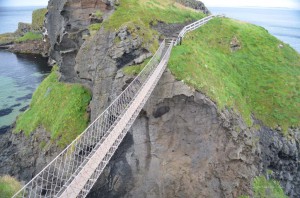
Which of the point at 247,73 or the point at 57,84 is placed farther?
the point at 57,84

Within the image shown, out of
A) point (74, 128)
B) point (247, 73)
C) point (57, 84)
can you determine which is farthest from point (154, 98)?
point (57, 84)

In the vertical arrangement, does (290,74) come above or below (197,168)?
above

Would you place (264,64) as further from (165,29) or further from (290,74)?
(165,29)

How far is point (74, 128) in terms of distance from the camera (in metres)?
31.0

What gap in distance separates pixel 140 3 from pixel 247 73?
1379 cm

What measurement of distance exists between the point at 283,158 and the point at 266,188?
13.1 ft

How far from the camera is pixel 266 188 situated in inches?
1059

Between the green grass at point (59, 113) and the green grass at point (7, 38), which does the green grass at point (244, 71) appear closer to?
the green grass at point (59, 113)

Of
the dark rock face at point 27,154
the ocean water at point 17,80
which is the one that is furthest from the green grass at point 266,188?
the ocean water at point 17,80

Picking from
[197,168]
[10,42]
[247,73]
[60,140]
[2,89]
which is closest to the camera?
[197,168]

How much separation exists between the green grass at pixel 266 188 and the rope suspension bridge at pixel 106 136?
39.0 feet

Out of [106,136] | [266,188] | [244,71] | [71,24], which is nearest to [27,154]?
[71,24]

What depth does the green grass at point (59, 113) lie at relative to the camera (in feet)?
102

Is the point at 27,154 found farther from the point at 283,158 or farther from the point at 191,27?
the point at 283,158
